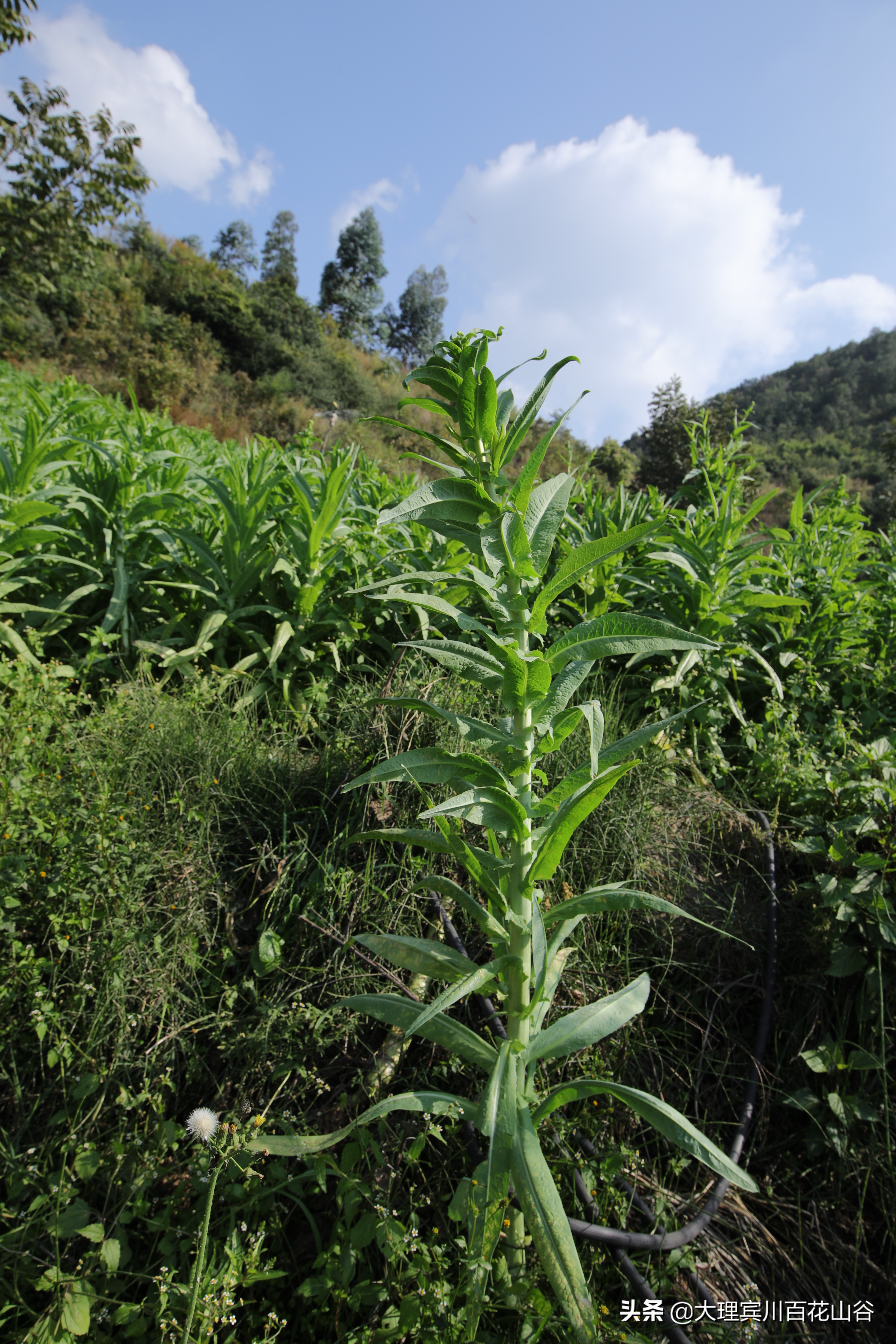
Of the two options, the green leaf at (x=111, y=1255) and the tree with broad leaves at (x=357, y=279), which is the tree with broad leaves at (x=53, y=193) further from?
the tree with broad leaves at (x=357, y=279)

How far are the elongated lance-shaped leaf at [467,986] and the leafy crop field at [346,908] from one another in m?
0.41

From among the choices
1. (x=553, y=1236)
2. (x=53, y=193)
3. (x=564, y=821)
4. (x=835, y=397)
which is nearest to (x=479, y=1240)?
(x=553, y=1236)

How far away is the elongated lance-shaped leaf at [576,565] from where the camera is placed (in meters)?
1.06

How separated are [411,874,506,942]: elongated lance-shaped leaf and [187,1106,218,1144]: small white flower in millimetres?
533

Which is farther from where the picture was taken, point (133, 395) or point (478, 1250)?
point (133, 395)

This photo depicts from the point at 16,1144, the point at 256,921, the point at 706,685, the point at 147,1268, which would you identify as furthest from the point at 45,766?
the point at 706,685

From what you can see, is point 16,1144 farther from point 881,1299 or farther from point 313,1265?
point 881,1299

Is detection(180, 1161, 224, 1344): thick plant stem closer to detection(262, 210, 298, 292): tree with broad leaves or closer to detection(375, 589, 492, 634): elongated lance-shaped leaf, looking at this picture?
detection(375, 589, 492, 634): elongated lance-shaped leaf

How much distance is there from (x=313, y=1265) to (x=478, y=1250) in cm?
38

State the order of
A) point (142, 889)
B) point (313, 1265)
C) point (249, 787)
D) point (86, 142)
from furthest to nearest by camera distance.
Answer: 1. point (86, 142)
2. point (249, 787)
3. point (142, 889)
4. point (313, 1265)

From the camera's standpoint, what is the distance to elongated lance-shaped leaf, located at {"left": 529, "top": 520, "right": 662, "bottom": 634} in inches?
41.9

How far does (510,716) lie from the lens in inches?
47.9

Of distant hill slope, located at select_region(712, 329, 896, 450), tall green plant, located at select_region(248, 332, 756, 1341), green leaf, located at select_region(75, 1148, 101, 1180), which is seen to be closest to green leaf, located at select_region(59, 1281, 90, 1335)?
green leaf, located at select_region(75, 1148, 101, 1180)

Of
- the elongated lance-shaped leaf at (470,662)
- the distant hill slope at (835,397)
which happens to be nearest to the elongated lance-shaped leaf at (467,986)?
the elongated lance-shaped leaf at (470,662)
